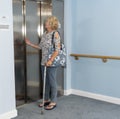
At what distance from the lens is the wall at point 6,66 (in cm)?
309

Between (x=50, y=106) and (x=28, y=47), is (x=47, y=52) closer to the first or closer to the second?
(x=28, y=47)

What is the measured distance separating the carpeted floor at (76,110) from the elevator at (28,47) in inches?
10.2

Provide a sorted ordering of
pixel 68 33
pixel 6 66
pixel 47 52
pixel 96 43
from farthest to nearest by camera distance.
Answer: pixel 68 33 < pixel 96 43 < pixel 47 52 < pixel 6 66

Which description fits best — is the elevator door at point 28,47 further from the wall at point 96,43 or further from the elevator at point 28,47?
the wall at point 96,43

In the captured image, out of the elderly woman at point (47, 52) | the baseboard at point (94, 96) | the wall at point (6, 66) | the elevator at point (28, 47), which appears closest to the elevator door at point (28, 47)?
the elevator at point (28, 47)

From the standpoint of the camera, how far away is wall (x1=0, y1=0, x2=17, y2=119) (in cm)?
309

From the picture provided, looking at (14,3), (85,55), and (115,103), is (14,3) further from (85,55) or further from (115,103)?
(115,103)

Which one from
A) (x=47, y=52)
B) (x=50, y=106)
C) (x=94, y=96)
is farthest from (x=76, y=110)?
(x=47, y=52)

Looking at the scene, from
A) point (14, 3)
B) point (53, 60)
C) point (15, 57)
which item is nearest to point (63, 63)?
point (53, 60)

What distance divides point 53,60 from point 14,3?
1.05 meters

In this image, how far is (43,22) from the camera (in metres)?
3.97

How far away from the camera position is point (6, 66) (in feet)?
10.4

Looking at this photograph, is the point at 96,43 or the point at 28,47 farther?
the point at 96,43

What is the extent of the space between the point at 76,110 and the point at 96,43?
1.29 m
